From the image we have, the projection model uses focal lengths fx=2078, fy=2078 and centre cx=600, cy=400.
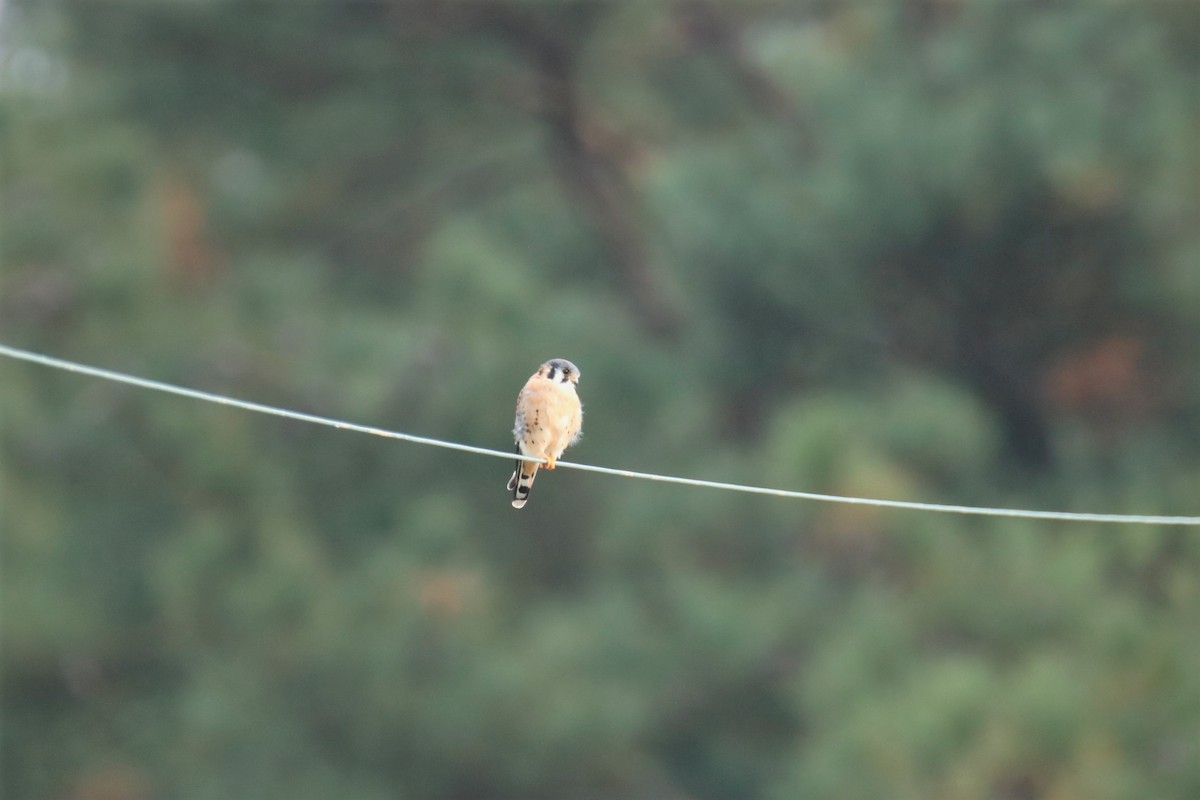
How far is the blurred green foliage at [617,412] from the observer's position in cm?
802

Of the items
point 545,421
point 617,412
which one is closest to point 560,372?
point 545,421

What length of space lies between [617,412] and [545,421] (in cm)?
494

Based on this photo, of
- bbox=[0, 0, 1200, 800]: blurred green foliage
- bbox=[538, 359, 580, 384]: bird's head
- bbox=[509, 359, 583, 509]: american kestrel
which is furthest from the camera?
bbox=[0, 0, 1200, 800]: blurred green foliage

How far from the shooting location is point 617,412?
32.7 ft

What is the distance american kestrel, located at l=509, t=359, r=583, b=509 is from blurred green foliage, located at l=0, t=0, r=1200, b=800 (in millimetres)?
2572

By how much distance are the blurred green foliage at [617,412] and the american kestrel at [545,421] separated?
257cm

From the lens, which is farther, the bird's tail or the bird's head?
the bird's head

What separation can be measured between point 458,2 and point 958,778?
18.1 feet

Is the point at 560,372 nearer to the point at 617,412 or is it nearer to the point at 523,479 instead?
the point at 523,479

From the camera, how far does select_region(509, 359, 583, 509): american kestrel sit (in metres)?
5.01

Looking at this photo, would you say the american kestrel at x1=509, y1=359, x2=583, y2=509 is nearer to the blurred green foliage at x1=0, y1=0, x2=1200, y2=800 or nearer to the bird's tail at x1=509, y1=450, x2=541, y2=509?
the bird's tail at x1=509, y1=450, x2=541, y2=509

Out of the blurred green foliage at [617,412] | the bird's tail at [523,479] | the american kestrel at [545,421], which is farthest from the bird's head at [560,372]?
the blurred green foliage at [617,412]

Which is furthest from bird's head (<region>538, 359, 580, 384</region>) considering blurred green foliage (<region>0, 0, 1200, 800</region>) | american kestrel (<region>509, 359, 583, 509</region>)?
blurred green foliage (<region>0, 0, 1200, 800</region>)

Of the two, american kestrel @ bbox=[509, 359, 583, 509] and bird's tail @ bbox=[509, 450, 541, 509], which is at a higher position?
american kestrel @ bbox=[509, 359, 583, 509]
